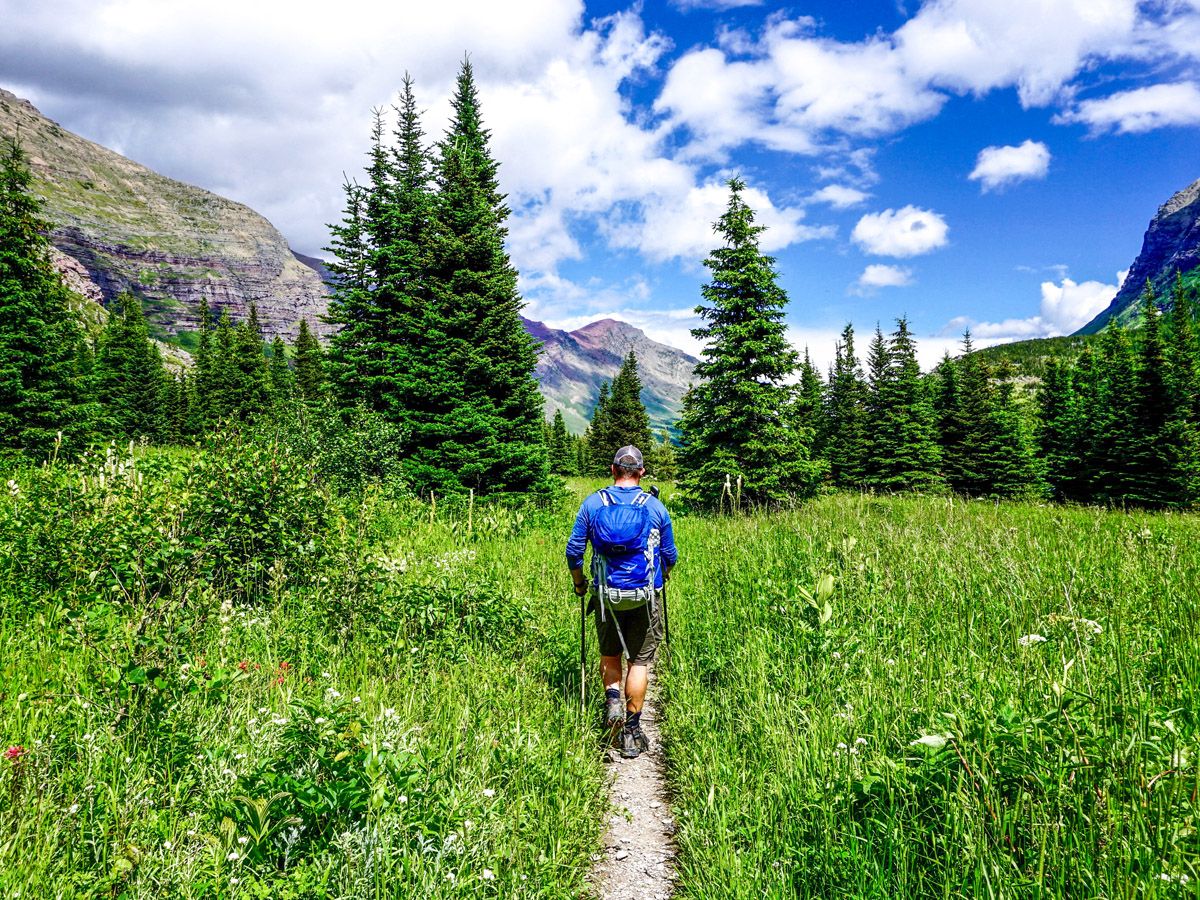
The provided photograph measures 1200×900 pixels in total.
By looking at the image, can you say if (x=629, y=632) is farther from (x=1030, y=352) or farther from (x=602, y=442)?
(x=1030, y=352)

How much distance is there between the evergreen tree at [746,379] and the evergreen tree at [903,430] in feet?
66.7

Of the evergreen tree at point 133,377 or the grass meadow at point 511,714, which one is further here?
the evergreen tree at point 133,377

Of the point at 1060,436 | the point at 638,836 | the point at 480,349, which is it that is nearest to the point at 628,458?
the point at 638,836

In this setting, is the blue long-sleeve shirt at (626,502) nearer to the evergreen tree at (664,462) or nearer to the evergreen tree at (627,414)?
the evergreen tree at (627,414)

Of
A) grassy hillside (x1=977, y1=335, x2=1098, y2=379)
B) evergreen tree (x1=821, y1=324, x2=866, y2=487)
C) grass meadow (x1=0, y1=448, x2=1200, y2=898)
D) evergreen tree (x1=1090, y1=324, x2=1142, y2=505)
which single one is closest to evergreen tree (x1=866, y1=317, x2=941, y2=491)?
evergreen tree (x1=821, y1=324, x2=866, y2=487)

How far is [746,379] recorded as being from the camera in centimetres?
1725

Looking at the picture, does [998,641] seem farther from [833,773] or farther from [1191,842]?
[1191,842]

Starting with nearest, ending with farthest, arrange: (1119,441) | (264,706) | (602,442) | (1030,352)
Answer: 1. (264,706)
2. (1119,441)
3. (602,442)
4. (1030,352)

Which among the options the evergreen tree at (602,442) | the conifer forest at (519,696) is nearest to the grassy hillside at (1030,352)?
the evergreen tree at (602,442)

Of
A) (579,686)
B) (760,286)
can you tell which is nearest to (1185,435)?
(760,286)

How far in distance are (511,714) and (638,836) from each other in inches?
53.0

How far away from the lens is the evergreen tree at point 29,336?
1941 cm

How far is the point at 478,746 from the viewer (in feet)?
12.4

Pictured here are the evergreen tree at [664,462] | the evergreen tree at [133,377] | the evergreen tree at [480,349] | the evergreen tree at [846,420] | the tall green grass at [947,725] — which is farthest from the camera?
the evergreen tree at [664,462]
